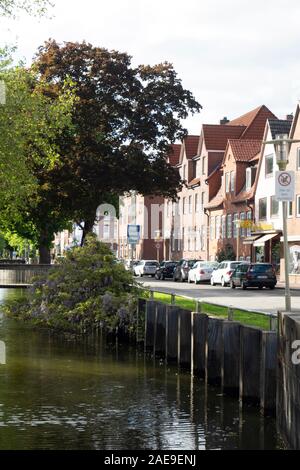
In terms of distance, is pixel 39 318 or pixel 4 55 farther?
pixel 4 55

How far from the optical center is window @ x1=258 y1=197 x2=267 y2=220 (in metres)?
66.8

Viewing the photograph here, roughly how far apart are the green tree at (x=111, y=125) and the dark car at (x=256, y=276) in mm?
5813

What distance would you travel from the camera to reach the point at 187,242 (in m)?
90.9

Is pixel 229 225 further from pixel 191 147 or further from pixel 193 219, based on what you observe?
pixel 191 147

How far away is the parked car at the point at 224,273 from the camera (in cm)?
5144

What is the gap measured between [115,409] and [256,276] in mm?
33284

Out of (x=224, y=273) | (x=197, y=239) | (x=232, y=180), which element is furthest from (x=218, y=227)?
(x=224, y=273)

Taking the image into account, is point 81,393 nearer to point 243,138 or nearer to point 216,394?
point 216,394

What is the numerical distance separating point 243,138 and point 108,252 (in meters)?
52.8

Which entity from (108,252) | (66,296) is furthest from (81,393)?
(108,252)

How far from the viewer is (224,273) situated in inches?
2060

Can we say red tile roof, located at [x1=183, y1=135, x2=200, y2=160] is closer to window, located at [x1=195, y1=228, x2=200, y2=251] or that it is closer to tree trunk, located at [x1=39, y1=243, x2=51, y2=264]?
window, located at [x1=195, y1=228, x2=200, y2=251]

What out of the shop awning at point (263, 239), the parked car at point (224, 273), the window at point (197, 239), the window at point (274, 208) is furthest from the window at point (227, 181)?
the parked car at point (224, 273)

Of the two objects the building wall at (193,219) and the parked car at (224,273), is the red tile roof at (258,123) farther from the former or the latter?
the parked car at (224,273)
